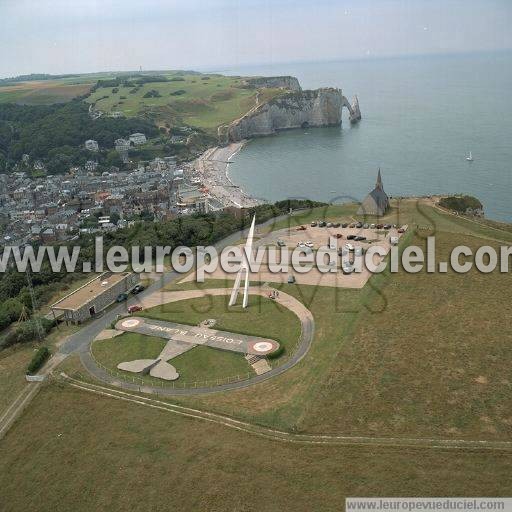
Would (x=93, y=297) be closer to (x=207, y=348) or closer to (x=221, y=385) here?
(x=207, y=348)

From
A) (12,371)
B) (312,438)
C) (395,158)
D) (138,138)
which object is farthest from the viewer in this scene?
(138,138)

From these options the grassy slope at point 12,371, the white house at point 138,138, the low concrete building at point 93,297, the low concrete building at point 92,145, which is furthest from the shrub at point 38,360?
the white house at point 138,138

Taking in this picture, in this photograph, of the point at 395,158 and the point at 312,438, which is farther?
the point at 395,158

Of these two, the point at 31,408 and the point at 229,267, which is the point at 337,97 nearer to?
the point at 229,267

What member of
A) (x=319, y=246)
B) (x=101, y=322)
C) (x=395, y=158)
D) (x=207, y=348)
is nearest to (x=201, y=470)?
(x=207, y=348)

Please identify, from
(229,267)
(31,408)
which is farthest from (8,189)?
(31,408)

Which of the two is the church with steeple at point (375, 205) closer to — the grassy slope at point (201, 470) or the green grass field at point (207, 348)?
the green grass field at point (207, 348)
